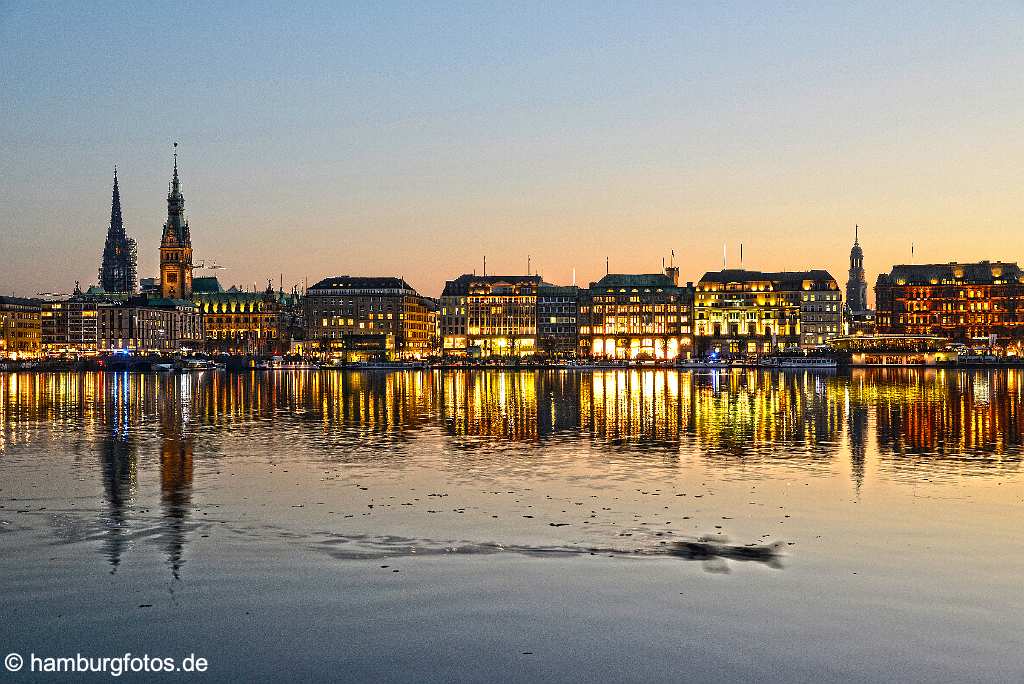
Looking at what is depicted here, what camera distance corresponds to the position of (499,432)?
182 feet

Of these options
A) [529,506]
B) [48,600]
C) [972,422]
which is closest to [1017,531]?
[529,506]

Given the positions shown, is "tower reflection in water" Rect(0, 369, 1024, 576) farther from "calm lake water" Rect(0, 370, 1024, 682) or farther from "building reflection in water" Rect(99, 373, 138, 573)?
"calm lake water" Rect(0, 370, 1024, 682)

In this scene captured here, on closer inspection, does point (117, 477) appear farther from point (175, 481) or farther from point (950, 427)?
point (950, 427)

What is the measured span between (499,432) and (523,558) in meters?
32.1

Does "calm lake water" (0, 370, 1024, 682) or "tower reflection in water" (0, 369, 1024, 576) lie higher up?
Answer: "calm lake water" (0, 370, 1024, 682)

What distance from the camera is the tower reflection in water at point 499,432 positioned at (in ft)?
124

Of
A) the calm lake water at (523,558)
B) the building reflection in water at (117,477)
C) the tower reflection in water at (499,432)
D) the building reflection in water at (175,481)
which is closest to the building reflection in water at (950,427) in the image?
the tower reflection in water at (499,432)

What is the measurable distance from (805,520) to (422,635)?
44.2 feet

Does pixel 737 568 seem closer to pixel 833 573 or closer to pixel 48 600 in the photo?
pixel 833 573

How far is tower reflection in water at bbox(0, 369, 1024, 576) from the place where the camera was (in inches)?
1489

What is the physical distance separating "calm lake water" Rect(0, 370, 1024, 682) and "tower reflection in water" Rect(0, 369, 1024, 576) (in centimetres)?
37

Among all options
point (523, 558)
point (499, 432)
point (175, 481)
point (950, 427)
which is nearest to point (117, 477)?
point (175, 481)

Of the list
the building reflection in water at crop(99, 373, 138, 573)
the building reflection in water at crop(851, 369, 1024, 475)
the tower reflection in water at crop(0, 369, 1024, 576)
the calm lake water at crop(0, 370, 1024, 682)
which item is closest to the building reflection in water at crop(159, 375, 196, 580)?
the tower reflection in water at crop(0, 369, 1024, 576)

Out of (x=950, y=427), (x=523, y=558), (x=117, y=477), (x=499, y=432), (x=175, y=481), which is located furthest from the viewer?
(x=950, y=427)
